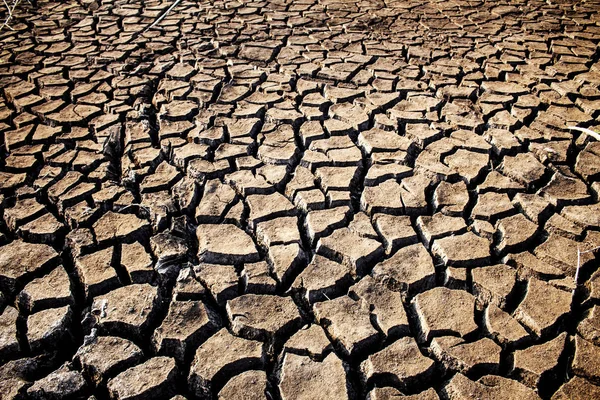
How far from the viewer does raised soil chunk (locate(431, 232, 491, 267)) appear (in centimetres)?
171

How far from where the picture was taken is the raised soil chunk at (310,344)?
141 centimetres

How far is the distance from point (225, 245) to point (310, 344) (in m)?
0.53

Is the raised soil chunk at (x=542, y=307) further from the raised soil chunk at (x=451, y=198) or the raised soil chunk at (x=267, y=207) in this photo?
the raised soil chunk at (x=267, y=207)

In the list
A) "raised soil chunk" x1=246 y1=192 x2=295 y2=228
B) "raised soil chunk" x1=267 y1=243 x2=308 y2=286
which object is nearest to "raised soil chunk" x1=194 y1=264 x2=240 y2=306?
"raised soil chunk" x1=267 y1=243 x2=308 y2=286

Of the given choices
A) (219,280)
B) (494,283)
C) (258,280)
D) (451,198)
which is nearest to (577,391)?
(494,283)

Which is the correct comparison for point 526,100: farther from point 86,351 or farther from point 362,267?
point 86,351

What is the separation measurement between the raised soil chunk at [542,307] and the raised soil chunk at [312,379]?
62cm

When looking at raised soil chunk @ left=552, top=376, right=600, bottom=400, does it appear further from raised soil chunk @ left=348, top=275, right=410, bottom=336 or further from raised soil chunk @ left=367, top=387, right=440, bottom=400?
raised soil chunk @ left=348, top=275, right=410, bottom=336

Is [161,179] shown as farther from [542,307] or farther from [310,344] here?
[542,307]

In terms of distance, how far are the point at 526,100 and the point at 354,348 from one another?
1.99 metres

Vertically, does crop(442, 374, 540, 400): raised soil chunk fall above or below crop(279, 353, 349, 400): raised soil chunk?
below

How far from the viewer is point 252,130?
2.43 metres

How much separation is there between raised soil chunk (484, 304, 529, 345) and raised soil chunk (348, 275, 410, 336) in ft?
0.86

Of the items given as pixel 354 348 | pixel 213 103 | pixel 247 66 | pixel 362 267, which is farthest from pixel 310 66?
pixel 354 348
